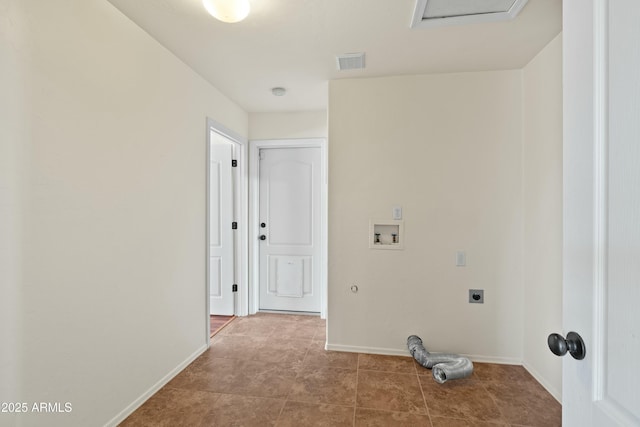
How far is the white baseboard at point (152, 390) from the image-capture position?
1658 millimetres

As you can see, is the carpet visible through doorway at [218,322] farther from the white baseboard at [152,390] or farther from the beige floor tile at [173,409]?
the beige floor tile at [173,409]

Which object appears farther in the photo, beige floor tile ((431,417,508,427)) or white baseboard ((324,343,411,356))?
white baseboard ((324,343,411,356))

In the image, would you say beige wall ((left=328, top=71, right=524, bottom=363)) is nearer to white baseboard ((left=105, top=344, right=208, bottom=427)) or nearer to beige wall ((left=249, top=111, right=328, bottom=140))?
beige wall ((left=249, top=111, right=328, bottom=140))

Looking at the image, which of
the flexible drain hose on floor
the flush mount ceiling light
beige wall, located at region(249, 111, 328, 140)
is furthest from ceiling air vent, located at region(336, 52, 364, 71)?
the flexible drain hose on floor

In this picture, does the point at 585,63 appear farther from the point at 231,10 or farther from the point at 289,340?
the point at 289,340

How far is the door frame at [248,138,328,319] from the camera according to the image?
132 inches

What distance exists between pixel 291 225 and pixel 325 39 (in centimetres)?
209

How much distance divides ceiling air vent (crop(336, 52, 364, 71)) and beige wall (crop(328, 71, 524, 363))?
0.73 feet

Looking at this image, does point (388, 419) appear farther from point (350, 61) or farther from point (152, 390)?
point (350, 61)

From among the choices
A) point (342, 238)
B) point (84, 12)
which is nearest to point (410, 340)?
point (342, 238)

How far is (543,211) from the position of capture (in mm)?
2051

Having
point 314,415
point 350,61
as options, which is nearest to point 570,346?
point 314,415

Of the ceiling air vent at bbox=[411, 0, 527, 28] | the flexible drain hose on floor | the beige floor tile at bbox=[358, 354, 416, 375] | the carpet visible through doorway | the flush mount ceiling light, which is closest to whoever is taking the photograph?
the flush mount ceiling light

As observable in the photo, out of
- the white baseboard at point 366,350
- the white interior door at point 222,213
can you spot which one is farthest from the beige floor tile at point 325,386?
the white interior door at point 222,213
